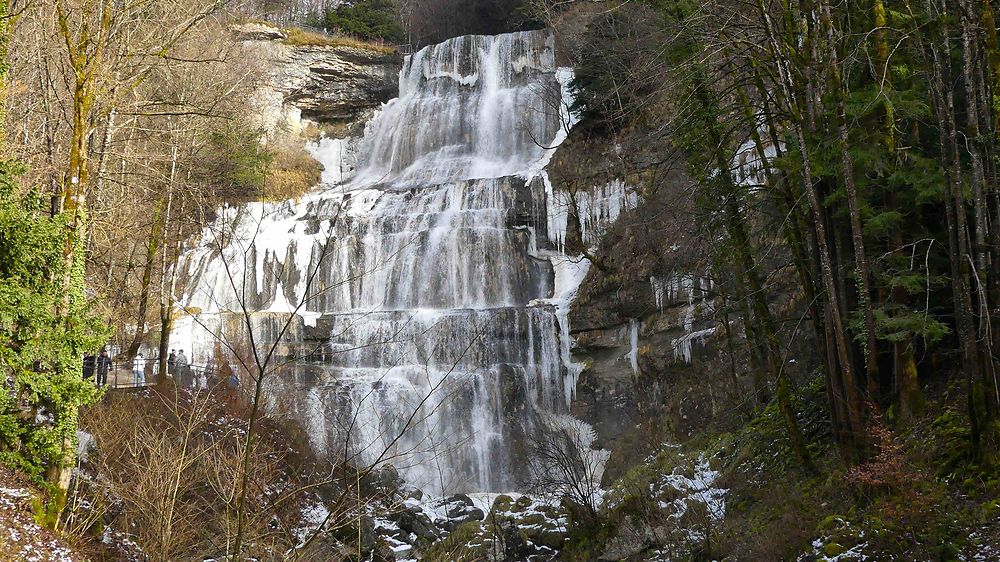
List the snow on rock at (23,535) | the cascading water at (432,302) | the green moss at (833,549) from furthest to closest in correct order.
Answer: the cascading water at (432,302), the snow on rock at (23,535), the green moss at (833,549)

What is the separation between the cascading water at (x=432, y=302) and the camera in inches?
765

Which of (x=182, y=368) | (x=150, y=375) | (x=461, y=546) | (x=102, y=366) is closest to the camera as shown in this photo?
(x=461, y=546)

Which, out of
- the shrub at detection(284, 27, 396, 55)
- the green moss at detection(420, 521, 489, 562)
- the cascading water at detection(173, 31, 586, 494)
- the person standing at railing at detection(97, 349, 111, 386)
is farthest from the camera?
the shrub at detection(284, 27, 396, 55)

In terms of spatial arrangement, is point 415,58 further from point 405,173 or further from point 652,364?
point 652,364

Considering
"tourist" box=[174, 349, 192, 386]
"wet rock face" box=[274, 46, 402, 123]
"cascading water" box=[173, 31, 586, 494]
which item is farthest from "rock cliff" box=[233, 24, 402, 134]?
"tourist" box=[174, 349, 192, 386]

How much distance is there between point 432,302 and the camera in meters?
22.6

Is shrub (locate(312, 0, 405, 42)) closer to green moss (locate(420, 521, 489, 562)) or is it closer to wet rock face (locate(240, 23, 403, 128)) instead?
wet rock face (locate(240, 23, 403, 128))

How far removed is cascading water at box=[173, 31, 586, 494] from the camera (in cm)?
1942

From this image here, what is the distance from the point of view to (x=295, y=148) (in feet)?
110

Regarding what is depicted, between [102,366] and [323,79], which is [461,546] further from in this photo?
[323,79]

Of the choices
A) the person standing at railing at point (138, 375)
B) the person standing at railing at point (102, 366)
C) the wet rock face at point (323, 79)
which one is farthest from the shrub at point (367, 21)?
the person standing at railing at point (102, 366)

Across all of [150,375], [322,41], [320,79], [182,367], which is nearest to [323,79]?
[320,79]

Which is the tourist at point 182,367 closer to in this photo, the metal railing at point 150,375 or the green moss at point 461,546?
the metal railing at point 150,375

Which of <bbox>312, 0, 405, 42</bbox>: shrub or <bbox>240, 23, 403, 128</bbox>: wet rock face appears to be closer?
<bbox>240, 23, 403, 128</bbox>: wet rock face
